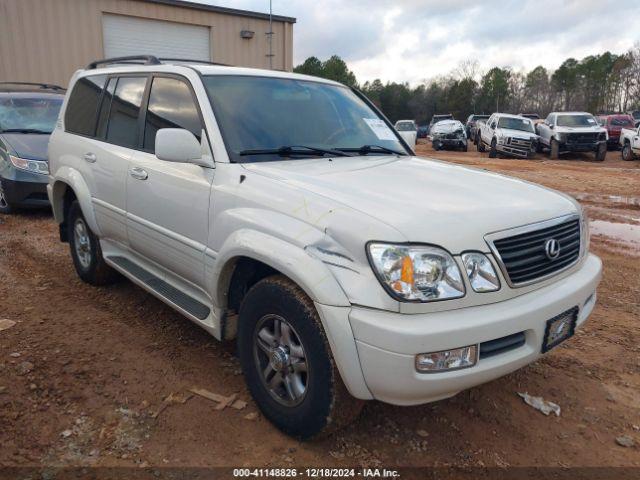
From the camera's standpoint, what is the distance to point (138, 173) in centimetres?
→ 360

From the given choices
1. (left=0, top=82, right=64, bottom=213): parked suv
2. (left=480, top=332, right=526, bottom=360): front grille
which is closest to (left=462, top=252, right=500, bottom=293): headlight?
(left=480, top=332, right=526, bottom=360): front grille

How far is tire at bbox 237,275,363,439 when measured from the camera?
91.7 inches

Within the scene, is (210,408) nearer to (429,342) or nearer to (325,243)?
(325,243)

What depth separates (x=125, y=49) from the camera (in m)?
16.8

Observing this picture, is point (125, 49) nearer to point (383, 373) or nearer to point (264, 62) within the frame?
point (264, 62)

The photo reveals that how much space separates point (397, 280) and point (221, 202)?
46.0 inches

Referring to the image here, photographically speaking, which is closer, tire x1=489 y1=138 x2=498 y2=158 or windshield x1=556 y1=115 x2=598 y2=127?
windshield x1=556 y1=115 x2=598 y2=127

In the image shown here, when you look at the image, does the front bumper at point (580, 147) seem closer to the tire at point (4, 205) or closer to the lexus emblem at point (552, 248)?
the tire at point (4, 205)

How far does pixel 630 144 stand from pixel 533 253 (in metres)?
20.4

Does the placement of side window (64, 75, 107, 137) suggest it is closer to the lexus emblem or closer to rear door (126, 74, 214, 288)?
rear door (126, 74, 214, 288)

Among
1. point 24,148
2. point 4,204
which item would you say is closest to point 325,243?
point 24,148

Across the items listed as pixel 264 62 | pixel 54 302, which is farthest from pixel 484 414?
pixel 264 62

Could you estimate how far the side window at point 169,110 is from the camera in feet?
10.7

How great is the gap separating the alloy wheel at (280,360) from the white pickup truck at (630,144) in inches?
796
